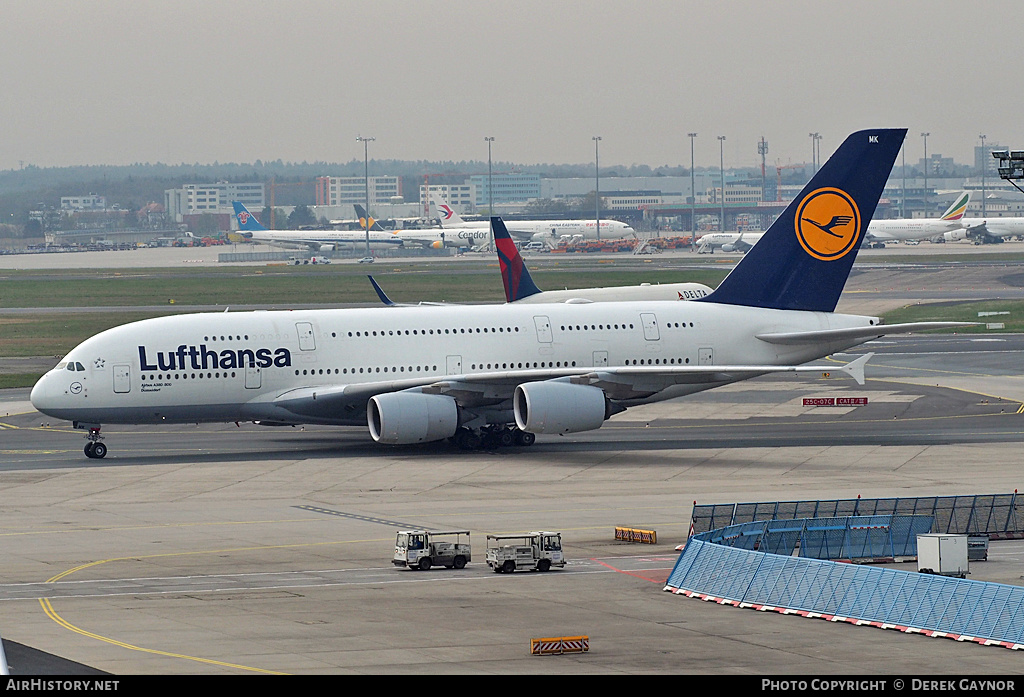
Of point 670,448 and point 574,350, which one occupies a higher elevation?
point 574,350

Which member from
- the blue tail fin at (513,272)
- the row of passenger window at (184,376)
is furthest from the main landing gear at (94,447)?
the blue tail fin at (513,272)

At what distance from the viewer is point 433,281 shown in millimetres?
143750

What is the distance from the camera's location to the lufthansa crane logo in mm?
58844

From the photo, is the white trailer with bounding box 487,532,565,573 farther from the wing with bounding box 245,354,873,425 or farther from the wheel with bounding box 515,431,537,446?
the wheel with bounding box 515,431,537,446

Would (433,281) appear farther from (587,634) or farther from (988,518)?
(587,634)

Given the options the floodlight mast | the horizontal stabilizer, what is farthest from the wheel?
the floodlight mast

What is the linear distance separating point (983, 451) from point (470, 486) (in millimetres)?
18101

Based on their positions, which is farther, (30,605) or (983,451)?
(983,451)

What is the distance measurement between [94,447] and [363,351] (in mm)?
10092

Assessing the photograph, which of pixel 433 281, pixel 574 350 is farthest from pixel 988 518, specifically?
pixel 433 281

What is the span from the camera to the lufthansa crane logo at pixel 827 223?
193ft

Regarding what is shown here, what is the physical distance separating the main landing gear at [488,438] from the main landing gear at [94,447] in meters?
12.5

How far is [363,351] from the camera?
55469mm

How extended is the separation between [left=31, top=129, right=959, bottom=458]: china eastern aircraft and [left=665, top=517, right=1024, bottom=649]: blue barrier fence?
63.3ft
